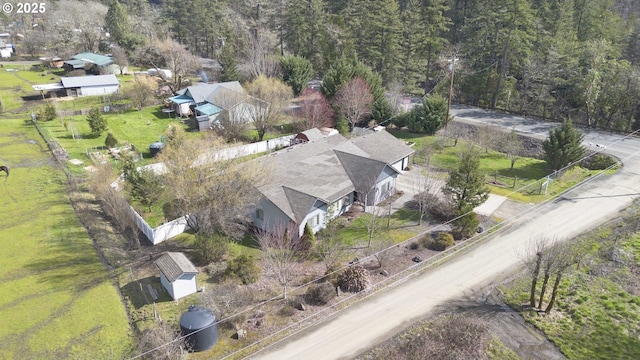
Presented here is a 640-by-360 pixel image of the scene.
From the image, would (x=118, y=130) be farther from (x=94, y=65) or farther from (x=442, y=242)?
(x=442, y=242)

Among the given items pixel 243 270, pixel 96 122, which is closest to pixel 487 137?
pixel 243 270

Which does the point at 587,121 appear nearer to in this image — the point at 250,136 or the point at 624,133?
the point at 624,133

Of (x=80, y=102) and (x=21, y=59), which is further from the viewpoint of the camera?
(x=21, y=59)

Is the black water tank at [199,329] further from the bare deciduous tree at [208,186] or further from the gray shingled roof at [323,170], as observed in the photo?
the gray shingled roof at [323,170]

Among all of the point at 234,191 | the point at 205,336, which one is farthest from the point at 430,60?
the point at 205,336

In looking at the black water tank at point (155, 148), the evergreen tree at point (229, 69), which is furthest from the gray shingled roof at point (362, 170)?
the evergreen tree at point (229, 69)

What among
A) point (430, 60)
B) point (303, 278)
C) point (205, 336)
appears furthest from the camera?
point (430, 60)

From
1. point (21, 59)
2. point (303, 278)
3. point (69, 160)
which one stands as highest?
point (21, 59)
